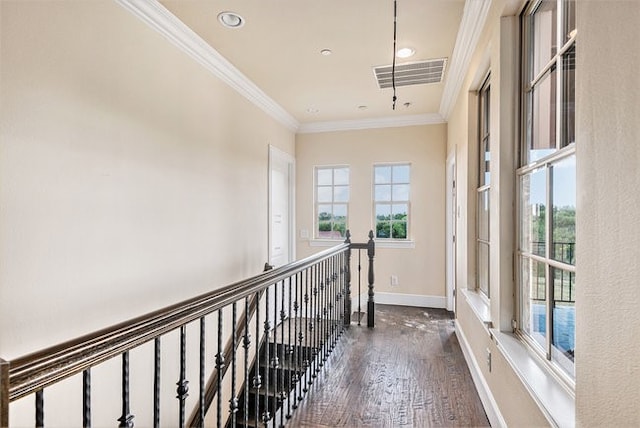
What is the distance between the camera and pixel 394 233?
4941mm

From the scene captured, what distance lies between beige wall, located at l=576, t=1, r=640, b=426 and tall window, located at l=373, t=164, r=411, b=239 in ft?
12.8

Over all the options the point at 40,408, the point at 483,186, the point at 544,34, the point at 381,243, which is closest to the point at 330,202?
the point at 381,243

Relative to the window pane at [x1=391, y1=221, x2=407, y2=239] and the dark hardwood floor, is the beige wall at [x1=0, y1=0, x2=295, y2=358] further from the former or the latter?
the window pane at [x1=391, y1=221, x2=407, y2=239]

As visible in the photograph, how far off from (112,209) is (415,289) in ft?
13.0

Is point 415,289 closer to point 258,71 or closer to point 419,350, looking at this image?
point 419,350

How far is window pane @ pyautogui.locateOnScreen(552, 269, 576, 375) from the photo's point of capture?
4.19 ft

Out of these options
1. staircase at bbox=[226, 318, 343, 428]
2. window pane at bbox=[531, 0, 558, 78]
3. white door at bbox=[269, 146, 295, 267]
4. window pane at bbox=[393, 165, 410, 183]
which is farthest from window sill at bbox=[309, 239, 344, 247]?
window pane at bbox=[531, 0, 558, 78]

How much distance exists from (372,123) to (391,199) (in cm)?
115

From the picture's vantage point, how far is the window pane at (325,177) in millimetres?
5211

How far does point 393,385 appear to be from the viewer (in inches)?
95.8

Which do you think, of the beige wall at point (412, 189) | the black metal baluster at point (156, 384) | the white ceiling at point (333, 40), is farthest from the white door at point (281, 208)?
the black metal baluster at point (156, 384)

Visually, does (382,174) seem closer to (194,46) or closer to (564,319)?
(194,46)

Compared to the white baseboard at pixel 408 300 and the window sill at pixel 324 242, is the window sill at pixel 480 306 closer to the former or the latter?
the white baseboard at pixel 408 300

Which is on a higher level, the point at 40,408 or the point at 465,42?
the point at 465,42
